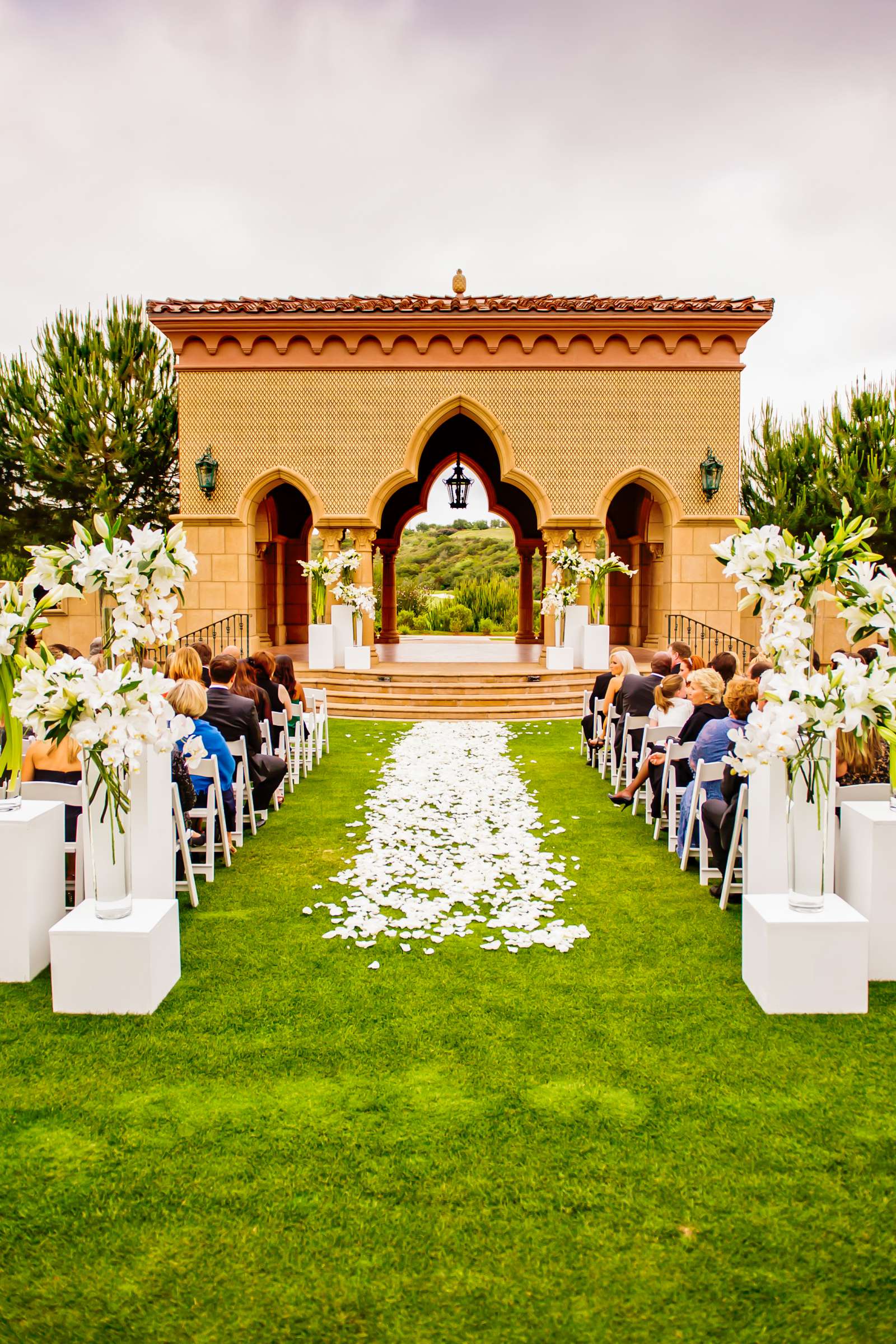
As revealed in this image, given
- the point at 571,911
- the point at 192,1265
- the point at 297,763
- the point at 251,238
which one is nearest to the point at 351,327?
the point at 297,763

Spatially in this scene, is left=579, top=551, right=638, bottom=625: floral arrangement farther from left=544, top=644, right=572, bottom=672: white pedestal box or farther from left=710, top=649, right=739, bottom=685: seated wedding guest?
left=710, top=649, right=739, bottom=685: seated wedding guest

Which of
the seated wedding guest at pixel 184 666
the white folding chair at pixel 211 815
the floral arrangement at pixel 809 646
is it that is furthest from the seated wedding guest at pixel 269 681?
the floral arrangement at pixel 809 646

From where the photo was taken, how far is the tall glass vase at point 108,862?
4043mm

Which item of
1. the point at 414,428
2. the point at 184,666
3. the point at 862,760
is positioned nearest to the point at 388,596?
the point at 414,428

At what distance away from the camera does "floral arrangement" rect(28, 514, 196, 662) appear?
12.6 feet

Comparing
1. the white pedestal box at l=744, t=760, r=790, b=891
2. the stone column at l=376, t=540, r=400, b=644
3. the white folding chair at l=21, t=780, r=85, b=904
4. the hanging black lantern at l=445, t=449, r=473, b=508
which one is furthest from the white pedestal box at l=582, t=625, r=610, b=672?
the white folding chair at l=21, t=780, r=85, b=904

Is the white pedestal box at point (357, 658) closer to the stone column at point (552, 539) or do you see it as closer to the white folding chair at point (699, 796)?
the stone column at point (552, 539)

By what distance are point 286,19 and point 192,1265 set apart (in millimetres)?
13347

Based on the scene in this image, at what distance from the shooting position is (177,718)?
4059 millimetres

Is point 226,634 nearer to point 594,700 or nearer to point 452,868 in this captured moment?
point 594,700

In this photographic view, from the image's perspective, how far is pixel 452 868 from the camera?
6.22 m

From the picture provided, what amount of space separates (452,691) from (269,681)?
5.60 meters

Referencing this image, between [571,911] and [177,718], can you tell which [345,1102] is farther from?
[571,911]

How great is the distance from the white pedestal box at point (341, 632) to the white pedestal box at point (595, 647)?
13.6 feet
